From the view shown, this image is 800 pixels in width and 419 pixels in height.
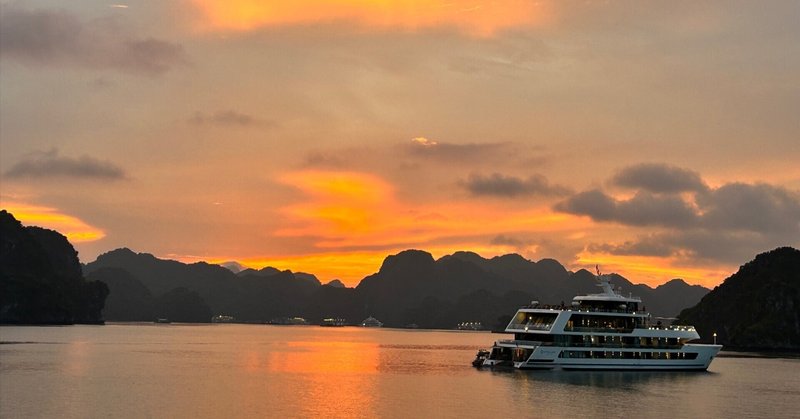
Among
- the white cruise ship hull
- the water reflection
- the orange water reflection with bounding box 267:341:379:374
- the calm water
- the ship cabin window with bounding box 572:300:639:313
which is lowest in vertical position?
the calm water

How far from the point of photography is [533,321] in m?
91.7

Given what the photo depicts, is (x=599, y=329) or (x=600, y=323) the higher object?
(x=600, y=323)

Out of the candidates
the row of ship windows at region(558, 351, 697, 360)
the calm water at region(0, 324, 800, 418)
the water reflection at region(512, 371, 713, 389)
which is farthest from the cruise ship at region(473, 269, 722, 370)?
the calm water at region(0, 324, 800, 418)

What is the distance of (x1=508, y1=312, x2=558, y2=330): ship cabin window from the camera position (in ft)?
295

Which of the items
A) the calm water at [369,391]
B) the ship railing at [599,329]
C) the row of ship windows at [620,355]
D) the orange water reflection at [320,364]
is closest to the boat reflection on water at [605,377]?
the calm water at [369,391]

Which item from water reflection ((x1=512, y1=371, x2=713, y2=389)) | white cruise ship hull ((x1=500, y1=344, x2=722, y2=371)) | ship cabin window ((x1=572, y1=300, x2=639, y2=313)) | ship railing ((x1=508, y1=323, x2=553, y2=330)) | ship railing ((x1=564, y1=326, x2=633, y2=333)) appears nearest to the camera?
water reflection ((x1=512, y1=371, x2=713, y2=389))

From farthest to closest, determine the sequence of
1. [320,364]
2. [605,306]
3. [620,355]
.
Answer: [320,364]
[605,306]
[620,355]

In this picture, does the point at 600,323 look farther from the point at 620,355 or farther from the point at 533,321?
the point at 533,321

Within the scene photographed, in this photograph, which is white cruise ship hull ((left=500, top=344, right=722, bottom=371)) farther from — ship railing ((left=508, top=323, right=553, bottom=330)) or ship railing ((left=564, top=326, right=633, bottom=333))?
ship railing ((left=508, top=323, right=553, bottom=330))

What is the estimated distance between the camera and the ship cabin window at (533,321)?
9006 centimetres

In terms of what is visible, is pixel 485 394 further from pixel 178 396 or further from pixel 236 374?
pixel 236 374

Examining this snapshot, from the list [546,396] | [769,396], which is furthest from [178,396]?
[769,396]

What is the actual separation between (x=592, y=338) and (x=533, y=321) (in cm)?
666

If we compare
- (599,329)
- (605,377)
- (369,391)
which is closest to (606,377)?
(605,377)
